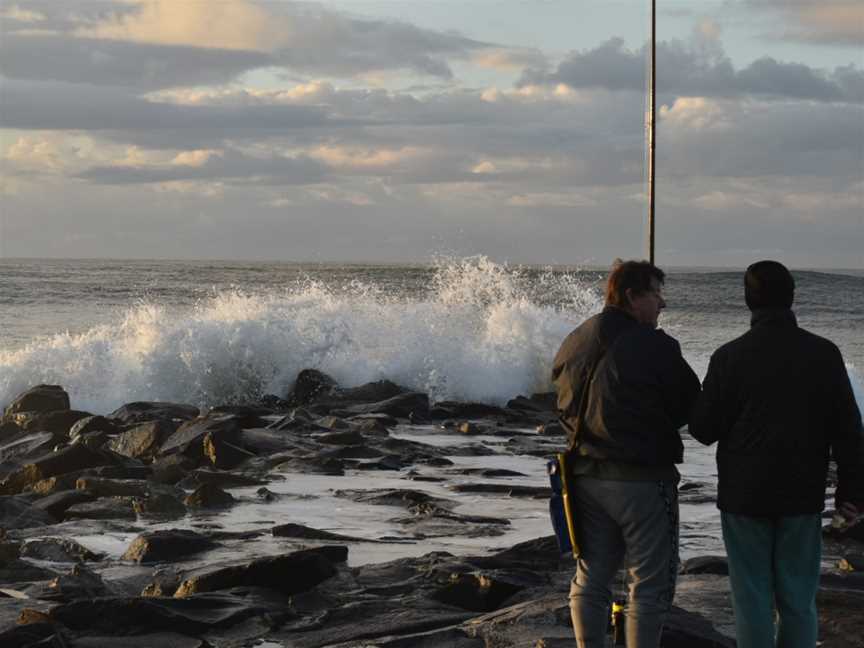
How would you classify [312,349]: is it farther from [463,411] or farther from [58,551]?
[58,551]

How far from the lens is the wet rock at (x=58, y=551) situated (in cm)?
746

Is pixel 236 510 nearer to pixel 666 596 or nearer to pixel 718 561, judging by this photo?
pixel 718 561

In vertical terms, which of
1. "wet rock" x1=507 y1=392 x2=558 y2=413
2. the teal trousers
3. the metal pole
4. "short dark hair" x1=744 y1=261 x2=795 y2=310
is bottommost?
"wet rock" x1=507 y1=392 x2=558 y2=413

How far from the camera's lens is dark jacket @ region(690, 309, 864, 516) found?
4277mm

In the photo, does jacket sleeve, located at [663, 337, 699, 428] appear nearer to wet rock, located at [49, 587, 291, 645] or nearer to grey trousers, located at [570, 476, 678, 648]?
grey trousers, located at [570, 476, 678, 648]

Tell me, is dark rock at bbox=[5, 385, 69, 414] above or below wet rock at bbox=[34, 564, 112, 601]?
below

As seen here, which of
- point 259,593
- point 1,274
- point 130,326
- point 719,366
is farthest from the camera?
point 1,274

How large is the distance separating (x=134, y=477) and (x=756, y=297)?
6.97m

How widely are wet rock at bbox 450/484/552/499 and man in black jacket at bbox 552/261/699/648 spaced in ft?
17.1

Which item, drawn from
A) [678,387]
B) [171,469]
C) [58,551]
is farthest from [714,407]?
[171,469]

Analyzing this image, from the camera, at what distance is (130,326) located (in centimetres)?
2092

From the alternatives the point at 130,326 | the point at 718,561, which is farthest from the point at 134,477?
the point at 130,326

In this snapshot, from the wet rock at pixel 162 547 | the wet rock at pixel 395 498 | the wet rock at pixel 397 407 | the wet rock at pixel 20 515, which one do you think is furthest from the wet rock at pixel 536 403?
the wet rock at pixel 162 547

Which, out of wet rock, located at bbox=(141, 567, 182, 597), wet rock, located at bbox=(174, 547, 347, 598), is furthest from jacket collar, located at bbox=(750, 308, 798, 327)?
wet rock, located at bbox=(141, 567, 182, 597)
